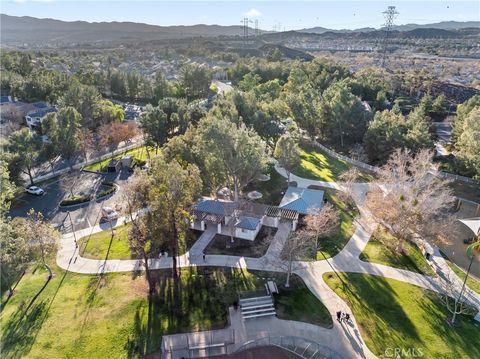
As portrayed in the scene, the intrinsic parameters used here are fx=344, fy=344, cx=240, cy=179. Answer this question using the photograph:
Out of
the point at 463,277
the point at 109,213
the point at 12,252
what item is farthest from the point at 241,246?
the point at 463,277

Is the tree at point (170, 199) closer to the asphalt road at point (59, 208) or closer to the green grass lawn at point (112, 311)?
the green grass lawn at point (112, 311)

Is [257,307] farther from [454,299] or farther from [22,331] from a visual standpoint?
[22,331]

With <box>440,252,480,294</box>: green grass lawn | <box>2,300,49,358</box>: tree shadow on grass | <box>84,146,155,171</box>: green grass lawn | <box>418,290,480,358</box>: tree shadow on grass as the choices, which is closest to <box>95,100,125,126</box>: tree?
<box>84,146,155,171</box>: green grass lawn

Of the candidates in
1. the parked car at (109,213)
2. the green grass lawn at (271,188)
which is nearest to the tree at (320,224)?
the green grass lawn at (271,188)

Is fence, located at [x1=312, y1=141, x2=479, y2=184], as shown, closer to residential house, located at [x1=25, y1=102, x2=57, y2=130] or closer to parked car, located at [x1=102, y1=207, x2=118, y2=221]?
parked car, located at [x1=102, y1=207, x2=118, y2=221]

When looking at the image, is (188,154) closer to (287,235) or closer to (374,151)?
(287,235)

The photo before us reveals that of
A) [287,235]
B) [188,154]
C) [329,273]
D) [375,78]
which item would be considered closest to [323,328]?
[329,273]
